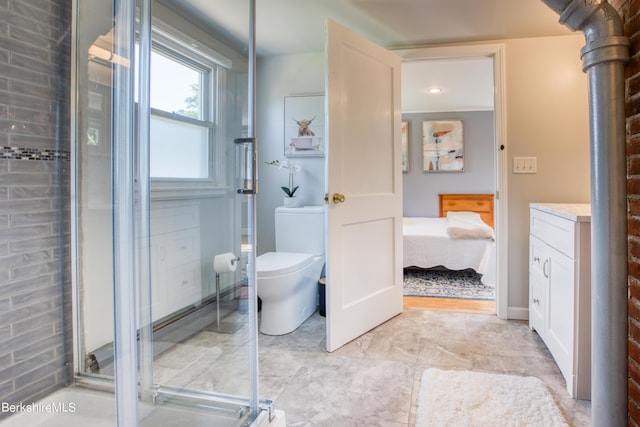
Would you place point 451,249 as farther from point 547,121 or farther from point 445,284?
point 547,121

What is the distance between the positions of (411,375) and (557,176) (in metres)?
1.76

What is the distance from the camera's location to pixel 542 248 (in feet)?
6.80

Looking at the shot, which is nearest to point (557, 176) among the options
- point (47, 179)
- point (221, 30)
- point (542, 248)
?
point (542, 248)

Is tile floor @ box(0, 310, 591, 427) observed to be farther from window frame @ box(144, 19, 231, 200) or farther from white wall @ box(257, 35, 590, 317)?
window frame @ box(144, 19, 231, 200)

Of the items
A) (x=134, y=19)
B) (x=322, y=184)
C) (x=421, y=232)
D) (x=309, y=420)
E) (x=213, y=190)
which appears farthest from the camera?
(x=421, y=232)

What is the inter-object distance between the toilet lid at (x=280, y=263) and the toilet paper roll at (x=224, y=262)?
21cm

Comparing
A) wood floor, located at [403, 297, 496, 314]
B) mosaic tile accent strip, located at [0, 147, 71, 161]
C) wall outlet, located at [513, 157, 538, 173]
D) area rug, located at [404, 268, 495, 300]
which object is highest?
wall outlet, located at [513, 157, 538, 173]

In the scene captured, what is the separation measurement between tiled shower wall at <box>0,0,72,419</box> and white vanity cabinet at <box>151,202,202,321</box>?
14.5 inches

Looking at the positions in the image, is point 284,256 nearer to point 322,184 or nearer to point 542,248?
point 322,184

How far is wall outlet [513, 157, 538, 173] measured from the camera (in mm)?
2521

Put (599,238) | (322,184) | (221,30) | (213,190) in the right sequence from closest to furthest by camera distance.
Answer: (599,238) < (213,190) < (221,30) < (322,184)

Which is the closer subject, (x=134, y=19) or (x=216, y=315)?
(x=134, y=19)

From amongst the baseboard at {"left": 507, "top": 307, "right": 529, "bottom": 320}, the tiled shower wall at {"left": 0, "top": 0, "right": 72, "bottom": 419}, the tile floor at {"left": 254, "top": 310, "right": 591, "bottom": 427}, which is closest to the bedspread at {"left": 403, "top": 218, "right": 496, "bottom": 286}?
the baseboard at {"left": 507, "top": 307, "right": 529, "bottom": 320}

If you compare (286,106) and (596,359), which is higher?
(286,106)
